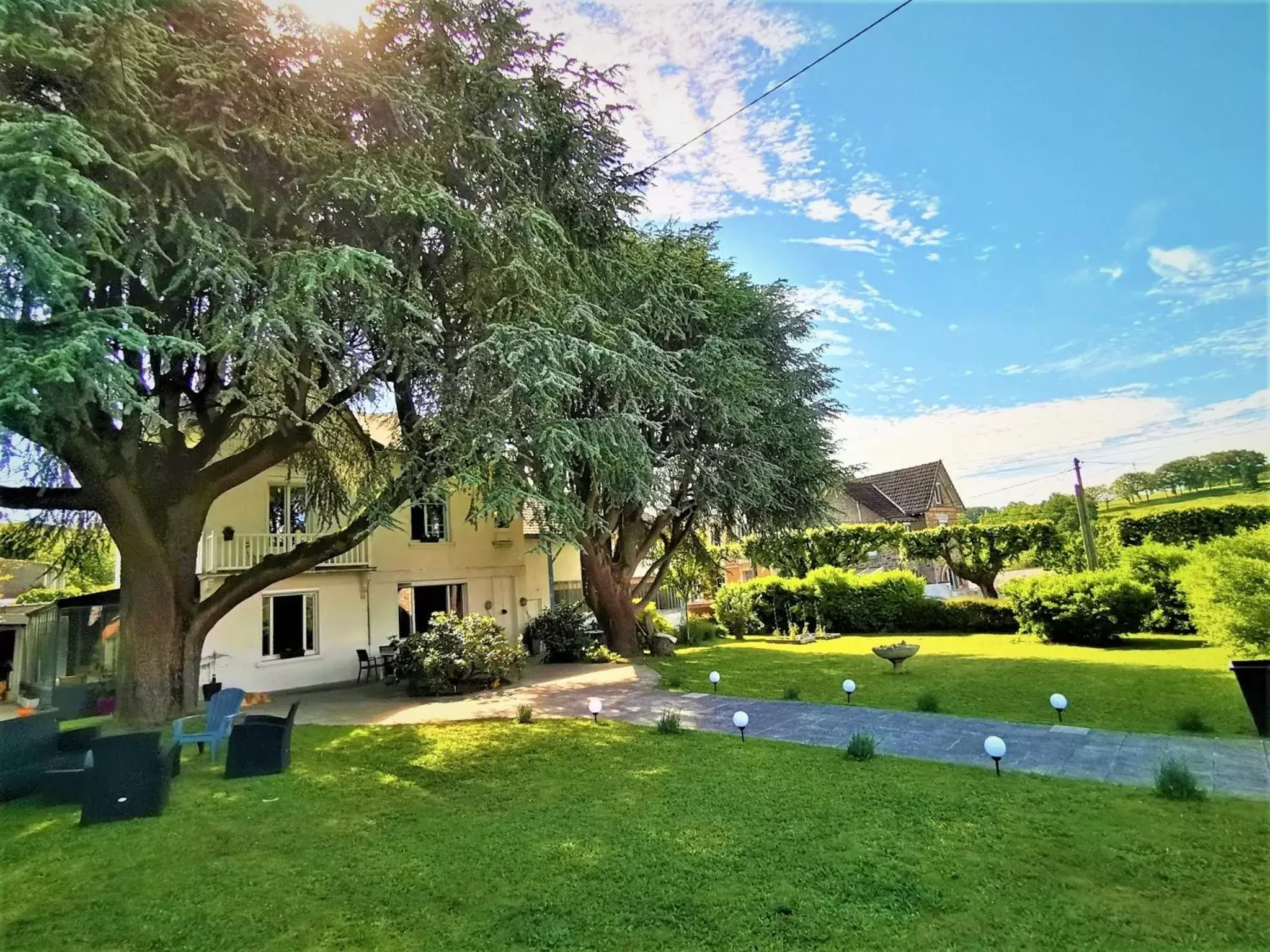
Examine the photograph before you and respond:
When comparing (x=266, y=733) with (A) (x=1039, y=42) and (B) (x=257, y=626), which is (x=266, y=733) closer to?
(B) (x=257, y=626)

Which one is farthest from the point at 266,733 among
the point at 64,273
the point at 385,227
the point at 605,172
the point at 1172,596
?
the point at 1172,596

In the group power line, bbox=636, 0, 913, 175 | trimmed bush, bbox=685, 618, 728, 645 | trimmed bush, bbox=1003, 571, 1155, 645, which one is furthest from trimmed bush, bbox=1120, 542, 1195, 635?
power line, bbox=636, 0, 913, 175

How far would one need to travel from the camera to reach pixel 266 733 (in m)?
7.27

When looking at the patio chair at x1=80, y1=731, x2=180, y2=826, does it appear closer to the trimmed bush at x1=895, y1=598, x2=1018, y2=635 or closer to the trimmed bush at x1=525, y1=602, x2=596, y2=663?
the trimmed bush at x1=525, y1=602, x2=596, y2=663

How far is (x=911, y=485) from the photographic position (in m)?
37.6

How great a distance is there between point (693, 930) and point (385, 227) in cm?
912

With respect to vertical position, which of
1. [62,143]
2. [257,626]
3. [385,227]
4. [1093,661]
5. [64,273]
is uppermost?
[385,227]

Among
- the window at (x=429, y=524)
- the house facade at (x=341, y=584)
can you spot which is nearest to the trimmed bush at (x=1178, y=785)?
the house facade at (x=341, y=584)

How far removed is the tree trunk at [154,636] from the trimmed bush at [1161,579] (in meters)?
19.8

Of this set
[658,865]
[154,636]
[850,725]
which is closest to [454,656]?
[154,636]

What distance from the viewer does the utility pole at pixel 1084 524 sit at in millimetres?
18938

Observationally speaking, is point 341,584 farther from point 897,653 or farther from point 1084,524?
point 1084,524

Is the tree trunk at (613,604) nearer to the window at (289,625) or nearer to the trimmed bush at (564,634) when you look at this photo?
the trimmed bush at (564,634)

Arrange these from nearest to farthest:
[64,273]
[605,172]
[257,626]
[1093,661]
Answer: [64,273] → [605,172] → [1093,661] → [257,626]
